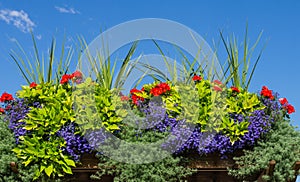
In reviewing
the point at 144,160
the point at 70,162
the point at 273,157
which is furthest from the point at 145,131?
the point at 273,157

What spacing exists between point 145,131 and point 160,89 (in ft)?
1.78

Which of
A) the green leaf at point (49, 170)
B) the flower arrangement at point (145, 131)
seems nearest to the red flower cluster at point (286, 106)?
the flower arrangement at point (145, 131)

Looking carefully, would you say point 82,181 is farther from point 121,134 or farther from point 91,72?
point 91,72

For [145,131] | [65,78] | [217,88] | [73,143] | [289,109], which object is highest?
[65,78]

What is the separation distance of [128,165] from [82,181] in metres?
0.69

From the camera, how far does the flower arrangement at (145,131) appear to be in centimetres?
460

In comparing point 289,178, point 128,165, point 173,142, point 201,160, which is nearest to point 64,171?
point 128,165

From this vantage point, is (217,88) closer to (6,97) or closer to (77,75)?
(77,75)

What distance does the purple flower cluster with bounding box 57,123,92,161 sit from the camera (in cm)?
464

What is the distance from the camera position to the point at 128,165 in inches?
180

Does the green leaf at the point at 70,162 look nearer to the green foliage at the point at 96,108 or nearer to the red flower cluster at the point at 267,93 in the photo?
the green foliage at the point at 96,108

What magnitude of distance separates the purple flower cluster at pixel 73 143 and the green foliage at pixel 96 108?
4.5 inches

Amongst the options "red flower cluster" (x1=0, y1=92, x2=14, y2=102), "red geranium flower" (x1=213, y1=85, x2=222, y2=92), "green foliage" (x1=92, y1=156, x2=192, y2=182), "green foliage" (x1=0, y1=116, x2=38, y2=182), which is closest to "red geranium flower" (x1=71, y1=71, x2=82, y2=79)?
"red flower cluster" (x1=0, y1=92, x2=14, y2=102)

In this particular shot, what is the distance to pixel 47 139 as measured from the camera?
→ 470 centimetres
